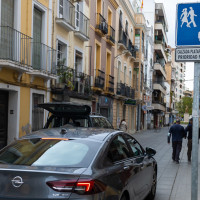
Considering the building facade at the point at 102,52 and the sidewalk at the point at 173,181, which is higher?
the building facade at the point at 102,52

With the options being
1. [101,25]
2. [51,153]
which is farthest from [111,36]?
[51,153]

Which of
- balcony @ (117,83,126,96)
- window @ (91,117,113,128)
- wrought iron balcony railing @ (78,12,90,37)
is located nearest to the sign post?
window @ (91,117,113,128)

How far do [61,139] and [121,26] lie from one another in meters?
25.4

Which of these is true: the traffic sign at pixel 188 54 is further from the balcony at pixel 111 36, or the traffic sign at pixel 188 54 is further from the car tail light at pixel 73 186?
the balcony at pixel 111 36

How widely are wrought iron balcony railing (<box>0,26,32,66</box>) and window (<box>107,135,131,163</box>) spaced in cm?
714

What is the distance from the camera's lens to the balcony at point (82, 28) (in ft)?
62.5

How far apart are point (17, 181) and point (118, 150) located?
1.82 m

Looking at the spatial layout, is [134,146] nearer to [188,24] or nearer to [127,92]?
[188,24]

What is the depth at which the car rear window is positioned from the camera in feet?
14.5

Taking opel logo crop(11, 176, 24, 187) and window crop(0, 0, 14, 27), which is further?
window crop(0, 0, 14, 27)

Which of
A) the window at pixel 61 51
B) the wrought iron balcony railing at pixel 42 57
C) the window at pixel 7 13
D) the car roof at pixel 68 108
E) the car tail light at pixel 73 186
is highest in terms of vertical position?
the window at pixel 7 13

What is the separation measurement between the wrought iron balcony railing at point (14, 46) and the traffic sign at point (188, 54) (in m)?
7.50

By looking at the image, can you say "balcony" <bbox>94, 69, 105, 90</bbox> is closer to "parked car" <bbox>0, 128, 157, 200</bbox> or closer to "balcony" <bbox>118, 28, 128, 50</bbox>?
"balcony" <bbox>118, 28, 128, 50</bbox>

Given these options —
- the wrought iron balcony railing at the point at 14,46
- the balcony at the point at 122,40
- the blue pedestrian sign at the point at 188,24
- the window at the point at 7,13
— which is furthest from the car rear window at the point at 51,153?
the balcony at the point at 122,40
